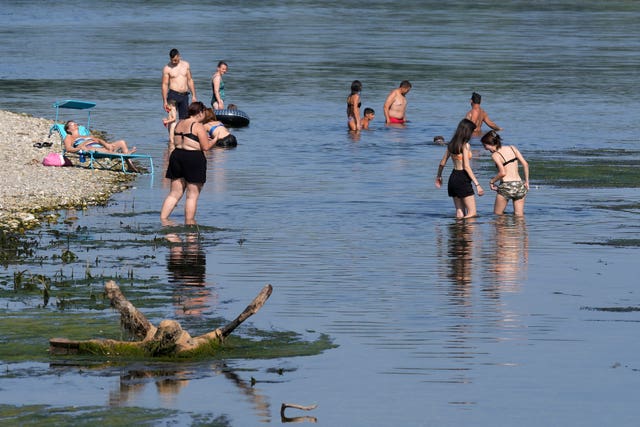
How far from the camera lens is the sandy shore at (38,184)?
20547mm

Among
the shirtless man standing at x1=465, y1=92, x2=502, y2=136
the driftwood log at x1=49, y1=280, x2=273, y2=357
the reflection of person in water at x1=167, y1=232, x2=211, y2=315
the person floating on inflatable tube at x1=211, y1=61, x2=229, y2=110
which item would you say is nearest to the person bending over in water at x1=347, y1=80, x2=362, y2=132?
the shirtless man standing at x1=465, y1=92, x2=502, y2=136

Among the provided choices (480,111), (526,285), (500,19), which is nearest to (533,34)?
(500,19)

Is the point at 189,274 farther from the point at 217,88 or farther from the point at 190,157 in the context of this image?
the point at 217,88

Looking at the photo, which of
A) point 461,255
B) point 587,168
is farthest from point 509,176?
point 587,168

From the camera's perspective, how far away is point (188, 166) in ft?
62.7

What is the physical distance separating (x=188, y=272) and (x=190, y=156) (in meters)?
A: 2.86

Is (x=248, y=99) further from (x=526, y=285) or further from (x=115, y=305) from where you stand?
(x=115, y=305)

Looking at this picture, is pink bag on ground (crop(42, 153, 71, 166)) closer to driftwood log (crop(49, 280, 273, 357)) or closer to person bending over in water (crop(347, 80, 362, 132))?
person bending over in water (crop(347, 80, 362, 132))

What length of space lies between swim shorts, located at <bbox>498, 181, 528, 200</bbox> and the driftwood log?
9.28 metres

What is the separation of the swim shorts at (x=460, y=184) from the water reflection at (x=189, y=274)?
370 centimetres

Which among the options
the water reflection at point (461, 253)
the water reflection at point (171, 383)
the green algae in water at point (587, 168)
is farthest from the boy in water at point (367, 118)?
the water reflection at point (171, 383)

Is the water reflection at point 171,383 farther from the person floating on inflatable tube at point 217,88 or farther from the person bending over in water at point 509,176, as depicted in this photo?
the person floating on inflatable tube at point 217,88

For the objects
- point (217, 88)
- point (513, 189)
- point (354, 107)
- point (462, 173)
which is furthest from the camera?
point (217, 88)

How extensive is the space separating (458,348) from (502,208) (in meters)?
8.84
